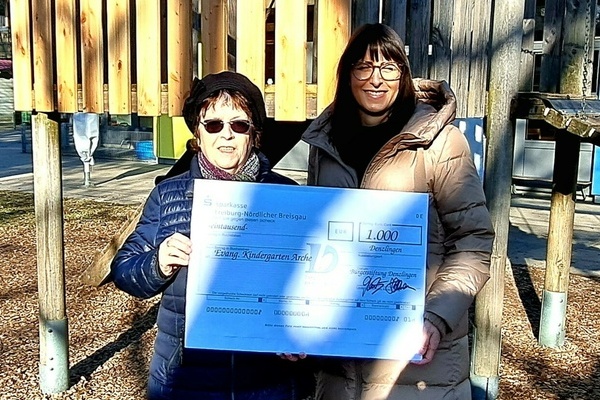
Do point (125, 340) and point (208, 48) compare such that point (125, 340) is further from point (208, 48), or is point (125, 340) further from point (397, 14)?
point (397, 14)

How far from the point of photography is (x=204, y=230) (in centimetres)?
215

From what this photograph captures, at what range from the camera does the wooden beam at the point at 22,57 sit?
173 inches

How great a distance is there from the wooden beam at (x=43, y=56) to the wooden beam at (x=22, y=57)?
7 cm

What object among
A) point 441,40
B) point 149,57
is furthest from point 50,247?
point 441,40

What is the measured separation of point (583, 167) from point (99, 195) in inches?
353

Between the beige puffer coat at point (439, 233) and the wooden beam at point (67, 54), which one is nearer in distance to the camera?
the beige puffer coat at point (439, 233)

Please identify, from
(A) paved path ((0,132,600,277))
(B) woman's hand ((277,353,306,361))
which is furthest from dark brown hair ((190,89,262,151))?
(A) paved path ((0,132,600,277))

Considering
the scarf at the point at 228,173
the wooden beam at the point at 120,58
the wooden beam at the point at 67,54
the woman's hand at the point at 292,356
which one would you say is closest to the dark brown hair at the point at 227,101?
the scarf at the point at 228,173

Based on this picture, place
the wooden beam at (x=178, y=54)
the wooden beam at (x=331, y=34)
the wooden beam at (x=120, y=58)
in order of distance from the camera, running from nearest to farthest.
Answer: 1. the wooden beam at (x=331, y=34)
2. the wooden beam at (x=178, y=54)
3. the wooden beam at (x=120, y=58)

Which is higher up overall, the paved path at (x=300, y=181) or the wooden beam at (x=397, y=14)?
the wooden beam at (x=397, y=14)

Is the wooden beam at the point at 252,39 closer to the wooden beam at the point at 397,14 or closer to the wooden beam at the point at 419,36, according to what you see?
the wooden beam at the point at 397,14

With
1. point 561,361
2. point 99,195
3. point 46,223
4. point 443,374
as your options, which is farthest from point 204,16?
point 99,195

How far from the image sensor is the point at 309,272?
7.16 ft
